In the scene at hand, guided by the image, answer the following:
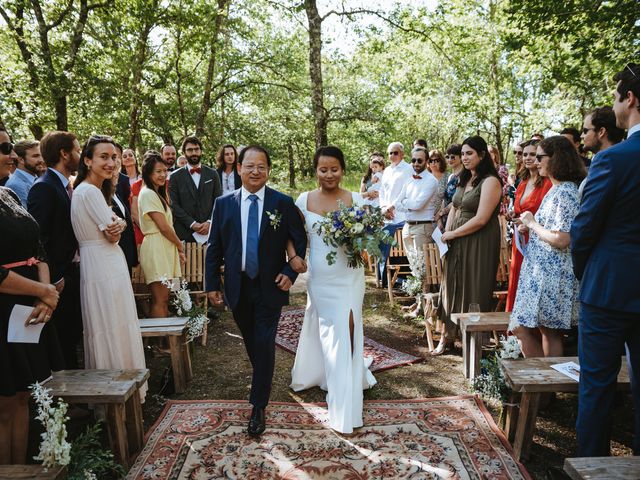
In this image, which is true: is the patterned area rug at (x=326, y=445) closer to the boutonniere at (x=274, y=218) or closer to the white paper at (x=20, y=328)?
the white paper at (x=20, y=328)

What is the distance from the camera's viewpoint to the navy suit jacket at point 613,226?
2.54 meters

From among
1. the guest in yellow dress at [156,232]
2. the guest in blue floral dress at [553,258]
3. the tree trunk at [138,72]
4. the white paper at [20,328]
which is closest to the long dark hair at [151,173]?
the guest in yellow dress at [156,232]

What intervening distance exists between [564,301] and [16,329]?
4135 mm

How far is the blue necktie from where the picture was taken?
3.62 meters

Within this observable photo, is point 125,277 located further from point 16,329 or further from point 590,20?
point 590,20

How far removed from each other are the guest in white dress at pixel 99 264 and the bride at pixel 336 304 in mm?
1708

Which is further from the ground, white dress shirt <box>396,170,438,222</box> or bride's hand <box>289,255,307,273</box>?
white dress shirt <box>396,170,438,222</box>

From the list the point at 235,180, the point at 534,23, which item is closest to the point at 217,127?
the point at 235,180

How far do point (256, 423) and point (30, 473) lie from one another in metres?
1.76

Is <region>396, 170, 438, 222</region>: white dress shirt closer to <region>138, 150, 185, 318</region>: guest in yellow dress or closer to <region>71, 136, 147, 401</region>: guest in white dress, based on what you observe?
<region>138, 150, 185, 318</region>: guest in yellow dress

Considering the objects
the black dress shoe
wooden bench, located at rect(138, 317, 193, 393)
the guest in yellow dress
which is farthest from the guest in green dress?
the guest in yellow dress

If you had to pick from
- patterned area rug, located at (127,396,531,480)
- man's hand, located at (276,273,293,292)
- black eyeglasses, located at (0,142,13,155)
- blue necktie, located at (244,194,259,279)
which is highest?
black eyeglasses, located at (0,142,13,155)

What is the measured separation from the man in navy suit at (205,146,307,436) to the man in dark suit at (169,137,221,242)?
3.49 meters

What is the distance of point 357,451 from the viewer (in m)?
3.51
